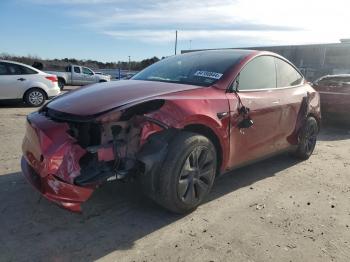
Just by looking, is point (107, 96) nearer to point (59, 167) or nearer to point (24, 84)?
point (59, 167)

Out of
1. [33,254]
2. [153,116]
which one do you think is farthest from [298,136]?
[33,254]

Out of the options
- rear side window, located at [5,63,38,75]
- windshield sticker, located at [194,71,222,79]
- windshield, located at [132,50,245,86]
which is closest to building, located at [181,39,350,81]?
rear side window, located at [5,63,38,75]

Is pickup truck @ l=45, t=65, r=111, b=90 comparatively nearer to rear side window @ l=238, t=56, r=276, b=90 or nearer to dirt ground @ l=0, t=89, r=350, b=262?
rear side window @ l=238, t=56, r=276, b=90

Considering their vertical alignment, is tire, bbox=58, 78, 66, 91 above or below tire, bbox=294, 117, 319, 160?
below

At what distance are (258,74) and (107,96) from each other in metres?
2.11

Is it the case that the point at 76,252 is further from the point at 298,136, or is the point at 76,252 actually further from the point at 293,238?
the point at 298,136

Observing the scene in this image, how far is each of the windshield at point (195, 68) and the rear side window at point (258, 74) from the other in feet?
0.59

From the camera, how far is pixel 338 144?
8.01m

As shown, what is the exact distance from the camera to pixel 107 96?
3904mm

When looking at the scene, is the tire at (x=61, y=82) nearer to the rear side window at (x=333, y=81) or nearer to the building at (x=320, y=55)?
the rear side window at (x=333, y=81)

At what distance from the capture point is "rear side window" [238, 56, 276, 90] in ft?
15.5

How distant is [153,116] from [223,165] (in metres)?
1.16

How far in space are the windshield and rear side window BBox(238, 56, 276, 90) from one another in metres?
0.18

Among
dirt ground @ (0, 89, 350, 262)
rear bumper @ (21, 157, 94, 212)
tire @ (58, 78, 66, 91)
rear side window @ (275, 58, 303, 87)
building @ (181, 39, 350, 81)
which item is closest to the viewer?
dirt ground @ (0, 89, 350, 262)
